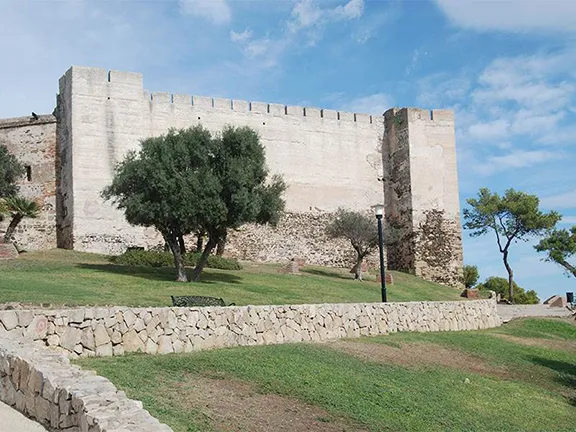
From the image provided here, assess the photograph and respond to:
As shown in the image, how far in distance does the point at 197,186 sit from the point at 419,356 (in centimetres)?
1042

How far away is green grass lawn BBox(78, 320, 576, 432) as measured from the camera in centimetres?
838

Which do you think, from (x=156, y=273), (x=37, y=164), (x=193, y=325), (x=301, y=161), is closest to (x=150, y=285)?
(x=156, y=273)

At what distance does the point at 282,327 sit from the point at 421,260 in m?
24.6

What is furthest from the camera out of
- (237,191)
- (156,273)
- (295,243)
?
(295,243)

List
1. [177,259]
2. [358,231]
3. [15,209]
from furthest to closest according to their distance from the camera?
[358,231], [15,209], [177,259]

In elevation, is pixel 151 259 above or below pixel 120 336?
above

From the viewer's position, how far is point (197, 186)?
2189cm

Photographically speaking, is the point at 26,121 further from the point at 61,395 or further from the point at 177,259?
the point at 61,395

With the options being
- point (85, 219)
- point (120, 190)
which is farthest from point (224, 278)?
point (85, 219)

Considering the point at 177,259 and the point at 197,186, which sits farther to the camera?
the point at 177,259

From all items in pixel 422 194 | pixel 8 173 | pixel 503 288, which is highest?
pixel 8 173

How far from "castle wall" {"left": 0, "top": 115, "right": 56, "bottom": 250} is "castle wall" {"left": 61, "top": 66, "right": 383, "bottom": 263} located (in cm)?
155

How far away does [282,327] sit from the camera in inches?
532

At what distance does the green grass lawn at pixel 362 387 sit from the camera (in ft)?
27.5
